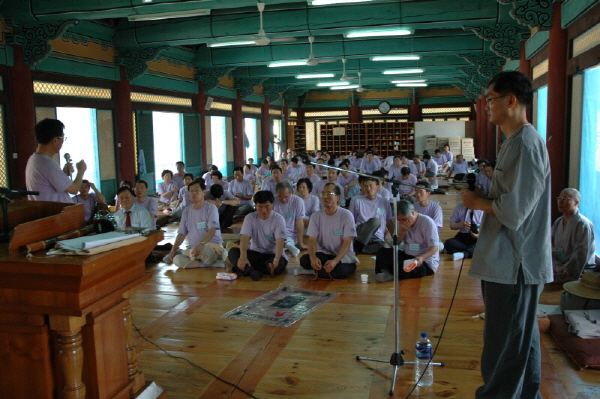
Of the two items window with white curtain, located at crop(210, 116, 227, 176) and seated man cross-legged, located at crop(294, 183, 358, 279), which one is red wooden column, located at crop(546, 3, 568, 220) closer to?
seated man cross-legged, located at crop(294, 183, 358, 279)

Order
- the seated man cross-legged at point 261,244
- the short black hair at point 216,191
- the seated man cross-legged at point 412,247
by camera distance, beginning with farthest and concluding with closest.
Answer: the short black hair at point 216,191 → the seated man cross-legged at point 261,244 → the seated man cross-legged at point 412,247

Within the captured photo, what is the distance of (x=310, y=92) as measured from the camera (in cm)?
2489

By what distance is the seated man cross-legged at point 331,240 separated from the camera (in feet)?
18.3

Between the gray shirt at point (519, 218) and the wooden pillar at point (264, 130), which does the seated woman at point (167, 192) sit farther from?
the wooden pillar at point (264, 130)

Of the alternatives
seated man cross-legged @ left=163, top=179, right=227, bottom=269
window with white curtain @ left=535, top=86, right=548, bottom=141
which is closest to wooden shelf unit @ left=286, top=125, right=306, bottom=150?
window with white curtain @ left=535, top=86, right=548, bottom=141

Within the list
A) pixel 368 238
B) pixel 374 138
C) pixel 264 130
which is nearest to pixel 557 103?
pixel 368 238

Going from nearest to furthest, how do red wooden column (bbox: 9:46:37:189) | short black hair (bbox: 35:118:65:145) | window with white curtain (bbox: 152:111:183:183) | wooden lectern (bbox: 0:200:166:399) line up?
wooden lectern (bbox: 0:200:166:399)
short black hair (bbox: 35:118:65:145)
red wooden column (bbox: 9:46:37:189)
window with white curtain (bbox: 152:111:183:183)

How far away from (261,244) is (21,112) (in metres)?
4.24

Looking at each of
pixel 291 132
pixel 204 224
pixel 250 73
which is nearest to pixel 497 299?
pixel 204 224

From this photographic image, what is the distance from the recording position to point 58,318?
199 cm

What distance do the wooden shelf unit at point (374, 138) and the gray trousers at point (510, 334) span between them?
21807mm

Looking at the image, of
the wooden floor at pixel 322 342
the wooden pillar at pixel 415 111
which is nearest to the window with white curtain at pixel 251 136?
the wooden pillar at pixel 415 111

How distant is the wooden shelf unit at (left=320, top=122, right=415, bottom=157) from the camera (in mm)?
24000

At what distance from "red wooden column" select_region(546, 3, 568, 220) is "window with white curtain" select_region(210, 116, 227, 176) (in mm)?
10639
